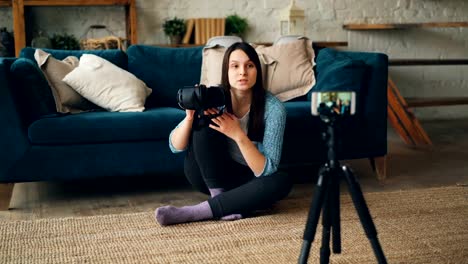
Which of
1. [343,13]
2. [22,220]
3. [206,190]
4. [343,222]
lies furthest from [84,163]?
[343,13]

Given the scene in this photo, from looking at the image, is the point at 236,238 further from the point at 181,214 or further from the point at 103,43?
the point at 103,43

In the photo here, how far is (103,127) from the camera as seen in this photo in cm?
288

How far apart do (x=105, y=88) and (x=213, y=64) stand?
66 centimetres

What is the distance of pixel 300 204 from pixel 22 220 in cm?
123

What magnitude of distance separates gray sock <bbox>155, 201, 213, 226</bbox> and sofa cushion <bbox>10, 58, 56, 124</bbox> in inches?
34.8

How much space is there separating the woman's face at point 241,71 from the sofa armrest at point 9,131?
1.05 m

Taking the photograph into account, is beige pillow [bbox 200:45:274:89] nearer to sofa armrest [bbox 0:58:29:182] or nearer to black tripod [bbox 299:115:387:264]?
sofa armrest [bbox 0:58:29:182]

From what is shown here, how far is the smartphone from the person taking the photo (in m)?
1.50

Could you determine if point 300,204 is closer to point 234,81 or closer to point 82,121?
point 234,81

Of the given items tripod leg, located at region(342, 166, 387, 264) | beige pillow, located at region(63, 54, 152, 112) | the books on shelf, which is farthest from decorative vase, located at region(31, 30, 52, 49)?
tripod leg, located at region(342, 166, 387, 264)

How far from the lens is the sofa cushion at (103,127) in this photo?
2820mm

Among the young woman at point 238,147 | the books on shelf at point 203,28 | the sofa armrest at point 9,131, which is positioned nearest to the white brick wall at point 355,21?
the books on shelf at point 203,28

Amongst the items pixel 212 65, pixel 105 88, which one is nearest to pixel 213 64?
pixel 212 65

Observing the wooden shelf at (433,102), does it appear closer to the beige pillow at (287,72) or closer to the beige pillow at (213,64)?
the beige pillow at (287,72)
